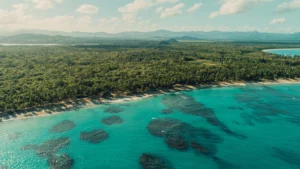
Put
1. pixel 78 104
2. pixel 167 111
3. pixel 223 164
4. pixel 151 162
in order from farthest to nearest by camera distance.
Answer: pixel 78 104
pixel 167 111
pixel 151 162
pixel 223 164

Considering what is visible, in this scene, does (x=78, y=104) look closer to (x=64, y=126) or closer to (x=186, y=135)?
(x=64, y=126)

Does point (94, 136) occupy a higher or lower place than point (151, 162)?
higher

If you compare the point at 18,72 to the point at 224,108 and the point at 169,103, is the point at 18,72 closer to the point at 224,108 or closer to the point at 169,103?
the point at 169,103

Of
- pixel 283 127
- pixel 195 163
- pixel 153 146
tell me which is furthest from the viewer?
pixel 283 127

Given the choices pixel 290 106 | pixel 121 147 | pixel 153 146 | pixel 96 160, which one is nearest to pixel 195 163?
pixel 153 146

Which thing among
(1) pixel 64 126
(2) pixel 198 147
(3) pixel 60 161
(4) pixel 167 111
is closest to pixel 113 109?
(1) pixel 64 126

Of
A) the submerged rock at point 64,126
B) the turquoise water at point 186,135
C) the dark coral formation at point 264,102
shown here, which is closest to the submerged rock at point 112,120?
the turquoise water at point 186,135

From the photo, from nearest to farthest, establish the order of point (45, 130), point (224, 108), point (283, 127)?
point (45, 130)
point (283, 127)
point (224, 108)
